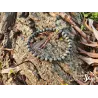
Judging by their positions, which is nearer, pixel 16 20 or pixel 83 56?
pixel 83 56

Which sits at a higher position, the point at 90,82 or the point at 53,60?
the point at 53,60

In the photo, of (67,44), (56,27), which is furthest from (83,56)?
(56,27)

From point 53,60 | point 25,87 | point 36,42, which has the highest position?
point 36,42

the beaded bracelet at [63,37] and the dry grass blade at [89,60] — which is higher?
the beaded bracelet at [63,37]

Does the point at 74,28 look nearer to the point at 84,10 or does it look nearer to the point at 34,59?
the point at 84,10

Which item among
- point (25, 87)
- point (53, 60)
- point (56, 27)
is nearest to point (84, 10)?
point (56, 27)

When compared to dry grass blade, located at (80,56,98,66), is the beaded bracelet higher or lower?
higher

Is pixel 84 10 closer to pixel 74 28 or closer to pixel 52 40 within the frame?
pixel 74 28

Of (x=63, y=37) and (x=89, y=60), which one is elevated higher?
(x=63, y=37)

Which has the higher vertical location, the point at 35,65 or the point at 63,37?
the point at 63,37
